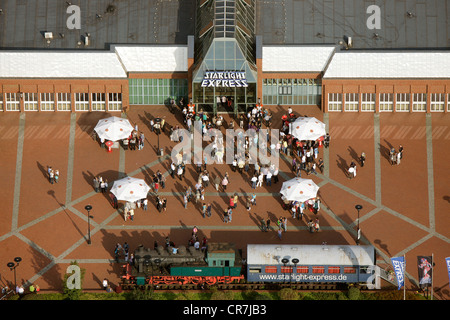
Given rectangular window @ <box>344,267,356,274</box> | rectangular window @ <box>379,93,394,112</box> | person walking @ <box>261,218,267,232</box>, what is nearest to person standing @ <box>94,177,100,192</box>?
person walking @ <box>261,218,267,232</box>

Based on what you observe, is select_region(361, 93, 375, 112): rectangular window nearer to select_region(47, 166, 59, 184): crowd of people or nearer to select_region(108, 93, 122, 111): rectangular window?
select_region(108, 93, 122, 111): rectangular window

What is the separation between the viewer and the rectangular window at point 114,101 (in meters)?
136

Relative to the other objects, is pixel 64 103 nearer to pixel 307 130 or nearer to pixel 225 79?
pixel 225 79

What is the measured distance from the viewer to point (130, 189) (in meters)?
124

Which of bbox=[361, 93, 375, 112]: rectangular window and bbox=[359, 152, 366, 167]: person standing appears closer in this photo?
bbox=[359, 152, 366, 167]: person standing

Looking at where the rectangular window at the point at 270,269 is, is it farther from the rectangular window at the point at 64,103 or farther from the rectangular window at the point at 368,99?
the rectangular window at the point at 64,103

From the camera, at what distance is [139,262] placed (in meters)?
118

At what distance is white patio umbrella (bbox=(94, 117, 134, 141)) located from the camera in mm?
129875

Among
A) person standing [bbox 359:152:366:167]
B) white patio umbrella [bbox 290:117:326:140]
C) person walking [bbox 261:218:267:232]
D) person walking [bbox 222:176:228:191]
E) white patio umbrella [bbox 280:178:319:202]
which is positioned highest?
white patio umbrella [bbox 290:117:326:140]

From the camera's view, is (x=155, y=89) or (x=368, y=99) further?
(x=155, y=89)

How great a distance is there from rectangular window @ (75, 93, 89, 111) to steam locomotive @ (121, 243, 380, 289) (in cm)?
2257

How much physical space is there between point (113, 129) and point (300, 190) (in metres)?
19.8

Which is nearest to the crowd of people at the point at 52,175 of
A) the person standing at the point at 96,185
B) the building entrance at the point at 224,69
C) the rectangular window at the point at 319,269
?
the person standing at the point at 96,185

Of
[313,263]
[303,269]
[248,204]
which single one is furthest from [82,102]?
[313,263]
